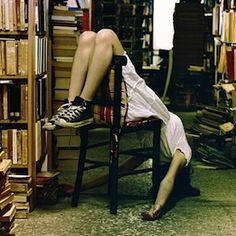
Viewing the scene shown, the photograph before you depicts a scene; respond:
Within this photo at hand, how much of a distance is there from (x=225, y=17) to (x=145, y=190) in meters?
3.18

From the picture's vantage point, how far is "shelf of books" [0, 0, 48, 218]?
3.44m

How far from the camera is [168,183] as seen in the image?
11.8 ft

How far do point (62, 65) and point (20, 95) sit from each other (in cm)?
105

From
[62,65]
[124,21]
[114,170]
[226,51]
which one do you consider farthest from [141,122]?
[124,21]

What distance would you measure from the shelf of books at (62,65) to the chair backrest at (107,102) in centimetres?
92

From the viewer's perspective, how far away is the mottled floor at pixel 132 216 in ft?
10.6

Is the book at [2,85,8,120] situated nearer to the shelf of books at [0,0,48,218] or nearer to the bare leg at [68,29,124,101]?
the shelf of books at [0,0,48,218]

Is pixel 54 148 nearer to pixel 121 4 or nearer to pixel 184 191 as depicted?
pixel 184 191

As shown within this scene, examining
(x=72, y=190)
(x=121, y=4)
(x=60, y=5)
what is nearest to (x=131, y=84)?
(x=72, y=190)

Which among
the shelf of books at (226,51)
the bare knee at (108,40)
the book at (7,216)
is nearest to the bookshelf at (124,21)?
the shelf of books at (226,51)

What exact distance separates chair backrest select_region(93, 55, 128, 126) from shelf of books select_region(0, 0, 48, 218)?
0.39 meters

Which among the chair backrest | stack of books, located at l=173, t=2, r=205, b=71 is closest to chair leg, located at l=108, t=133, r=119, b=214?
the chair backrest

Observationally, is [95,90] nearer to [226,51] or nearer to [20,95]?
[20,95]

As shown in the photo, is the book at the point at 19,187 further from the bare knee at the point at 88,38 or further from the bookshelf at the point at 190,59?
the bookshelf at the point at 190,59
